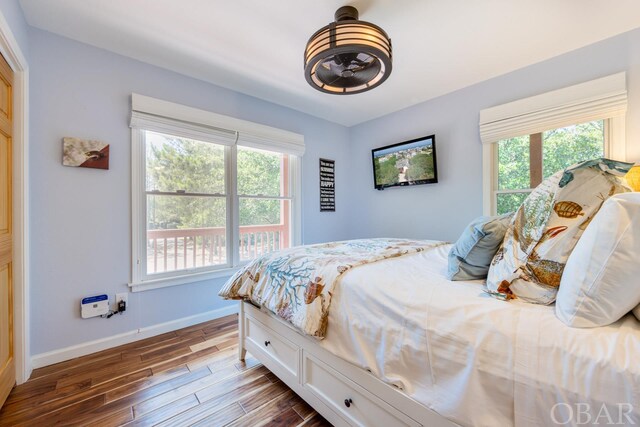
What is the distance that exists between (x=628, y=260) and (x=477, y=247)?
1.62 feet

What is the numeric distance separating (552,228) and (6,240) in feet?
9.31

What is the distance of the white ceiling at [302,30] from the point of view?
1.74 m

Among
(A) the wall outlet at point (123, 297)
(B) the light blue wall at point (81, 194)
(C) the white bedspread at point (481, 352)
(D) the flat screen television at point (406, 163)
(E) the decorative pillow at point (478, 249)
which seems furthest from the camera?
(D) the flat screen television at point (406, 163)

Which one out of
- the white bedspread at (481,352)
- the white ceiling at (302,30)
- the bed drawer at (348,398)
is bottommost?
the bed drawer at (348,398)

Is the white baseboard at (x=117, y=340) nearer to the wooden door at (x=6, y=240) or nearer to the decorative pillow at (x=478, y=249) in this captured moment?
the wooden door at (x=6, y=240)

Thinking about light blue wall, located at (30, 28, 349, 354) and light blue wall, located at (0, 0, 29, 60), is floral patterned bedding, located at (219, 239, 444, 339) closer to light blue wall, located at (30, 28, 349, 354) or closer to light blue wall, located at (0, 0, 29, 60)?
light blue wall, located at (30, 28, 349, 354)

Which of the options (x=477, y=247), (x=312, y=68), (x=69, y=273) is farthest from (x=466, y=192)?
(x=69, y=273)

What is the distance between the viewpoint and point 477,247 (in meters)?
1.19

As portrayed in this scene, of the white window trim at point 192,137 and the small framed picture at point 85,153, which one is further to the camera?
the white window trim at point 192,137

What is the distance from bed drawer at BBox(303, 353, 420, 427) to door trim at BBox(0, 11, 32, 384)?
1.91 metres

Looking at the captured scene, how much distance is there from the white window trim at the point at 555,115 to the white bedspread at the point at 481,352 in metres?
2.04

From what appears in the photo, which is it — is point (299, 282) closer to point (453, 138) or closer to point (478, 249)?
point (478, 249)

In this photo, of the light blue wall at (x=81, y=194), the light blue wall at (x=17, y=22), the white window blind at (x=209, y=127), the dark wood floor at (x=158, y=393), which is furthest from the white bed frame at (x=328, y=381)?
the light blue wall at (x=17, y=22)

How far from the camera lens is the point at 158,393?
163cm
